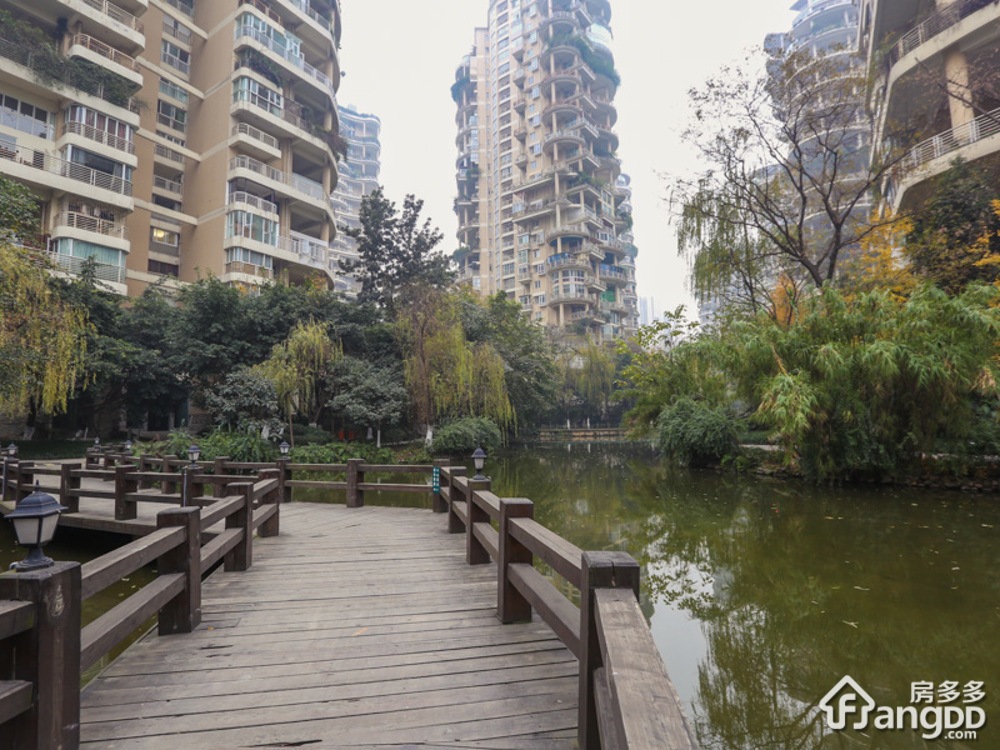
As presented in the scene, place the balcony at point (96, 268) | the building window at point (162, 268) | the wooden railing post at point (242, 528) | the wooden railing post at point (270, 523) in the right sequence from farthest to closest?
the building window at point (162, 268) → the balcony at point (96, 268) → the wooden railing post at point (270, 523) → the wooden railing post at point (242, 528)

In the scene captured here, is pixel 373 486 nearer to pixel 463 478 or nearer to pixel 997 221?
pixel 463 478

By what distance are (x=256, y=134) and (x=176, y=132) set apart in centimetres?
423

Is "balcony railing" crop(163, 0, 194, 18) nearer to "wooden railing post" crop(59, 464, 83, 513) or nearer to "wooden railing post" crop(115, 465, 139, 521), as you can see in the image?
"wooden railing post" crop(59, 464, 83, 513)

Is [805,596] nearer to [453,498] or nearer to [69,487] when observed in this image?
[453,498]

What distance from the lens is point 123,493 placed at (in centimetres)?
659

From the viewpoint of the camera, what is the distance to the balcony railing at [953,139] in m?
12.3

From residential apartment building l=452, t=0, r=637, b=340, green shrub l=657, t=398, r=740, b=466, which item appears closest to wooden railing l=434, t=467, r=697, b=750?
green shrub l=657, t=398, r=740, b=466

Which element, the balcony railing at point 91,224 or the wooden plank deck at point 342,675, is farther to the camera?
the balcony railing at point 91,224

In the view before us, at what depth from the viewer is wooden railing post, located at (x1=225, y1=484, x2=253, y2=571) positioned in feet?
14.3

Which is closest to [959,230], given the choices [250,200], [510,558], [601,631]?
[510,558]

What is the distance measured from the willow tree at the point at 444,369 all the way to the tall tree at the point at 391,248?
6.48m

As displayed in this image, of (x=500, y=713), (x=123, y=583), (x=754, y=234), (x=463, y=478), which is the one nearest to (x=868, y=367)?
(x=754, y=234)

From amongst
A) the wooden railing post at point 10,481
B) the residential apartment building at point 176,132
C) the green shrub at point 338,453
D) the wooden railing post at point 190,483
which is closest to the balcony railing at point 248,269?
the residential apartment building at point 176,132

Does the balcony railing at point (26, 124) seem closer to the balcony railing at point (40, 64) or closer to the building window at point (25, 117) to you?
the building window at point (25, 117)
